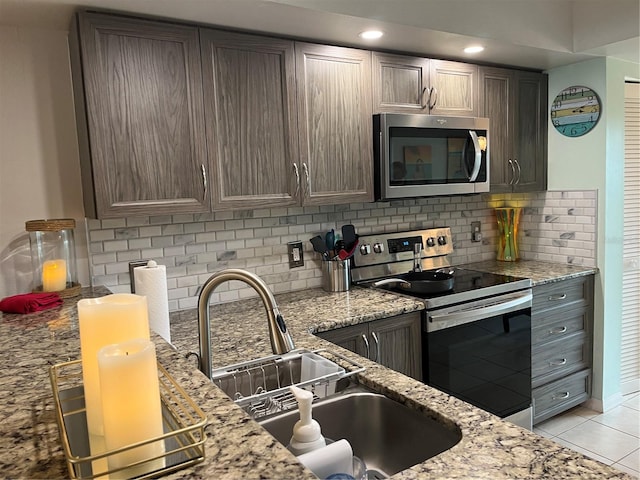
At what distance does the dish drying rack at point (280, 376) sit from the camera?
1400 millimetres

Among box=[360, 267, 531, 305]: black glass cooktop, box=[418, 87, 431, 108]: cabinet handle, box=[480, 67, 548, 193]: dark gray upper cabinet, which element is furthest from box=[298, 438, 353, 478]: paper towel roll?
box=[480, 67, 548, 193]: dark gray upper cabinet

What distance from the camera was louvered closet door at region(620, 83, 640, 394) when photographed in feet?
11.3

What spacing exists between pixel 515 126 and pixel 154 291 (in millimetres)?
2692

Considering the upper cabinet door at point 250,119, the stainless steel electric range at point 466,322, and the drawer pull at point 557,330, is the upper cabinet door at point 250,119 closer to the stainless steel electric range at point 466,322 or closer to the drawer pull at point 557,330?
the stainless steel electric range at point 466,322

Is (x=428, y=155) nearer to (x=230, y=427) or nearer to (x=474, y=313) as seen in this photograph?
(x=474, y=313)

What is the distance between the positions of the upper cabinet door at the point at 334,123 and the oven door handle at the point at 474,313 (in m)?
0.75

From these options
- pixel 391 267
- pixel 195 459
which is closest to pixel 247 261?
pixel 391 267

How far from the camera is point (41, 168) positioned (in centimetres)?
226

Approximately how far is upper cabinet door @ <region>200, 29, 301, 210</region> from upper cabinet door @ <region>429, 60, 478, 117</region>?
939mm

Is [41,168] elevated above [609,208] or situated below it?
above

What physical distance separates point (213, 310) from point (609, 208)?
2.62 meters

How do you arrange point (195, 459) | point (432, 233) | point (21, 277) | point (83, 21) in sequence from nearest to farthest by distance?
1. point (195, 459)
2. point (83, 21)
3. point (21, 277)
4. point (432, 233)

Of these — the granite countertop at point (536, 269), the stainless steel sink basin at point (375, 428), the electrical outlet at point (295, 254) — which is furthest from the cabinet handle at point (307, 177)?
the granite countertop at point (536, 269)

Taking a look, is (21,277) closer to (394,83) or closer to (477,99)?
(394,83)
